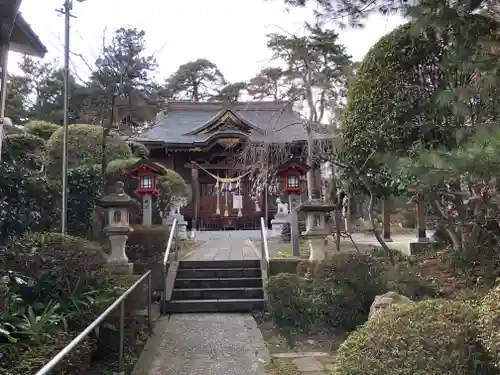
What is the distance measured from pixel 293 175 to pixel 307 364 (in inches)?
228

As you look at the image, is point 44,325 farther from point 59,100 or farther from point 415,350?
point 59,100

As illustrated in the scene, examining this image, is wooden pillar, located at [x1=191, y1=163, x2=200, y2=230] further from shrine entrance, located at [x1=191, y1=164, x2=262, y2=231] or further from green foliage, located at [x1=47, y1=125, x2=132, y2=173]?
green foliage, located at [x1=47, y1=125, x2=132, y2=173]

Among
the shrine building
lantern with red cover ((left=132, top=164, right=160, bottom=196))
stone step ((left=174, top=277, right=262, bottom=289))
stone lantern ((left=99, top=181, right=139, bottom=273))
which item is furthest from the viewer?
the shrine building

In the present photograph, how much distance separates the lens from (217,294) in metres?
7.79

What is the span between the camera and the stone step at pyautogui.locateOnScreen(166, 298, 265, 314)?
24.0ft

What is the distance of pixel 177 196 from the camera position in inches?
544

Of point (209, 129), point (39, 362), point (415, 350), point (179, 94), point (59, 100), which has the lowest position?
point (39, 362)

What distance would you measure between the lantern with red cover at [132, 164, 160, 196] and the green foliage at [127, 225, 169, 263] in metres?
1.67

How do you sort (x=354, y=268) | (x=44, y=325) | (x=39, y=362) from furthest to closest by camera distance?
1. (x=354, y=268)
2. (x=44, y=325)
3. (x=39, y=362)

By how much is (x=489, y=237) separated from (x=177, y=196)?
8893 millimetres

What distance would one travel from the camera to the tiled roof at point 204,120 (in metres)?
19.0

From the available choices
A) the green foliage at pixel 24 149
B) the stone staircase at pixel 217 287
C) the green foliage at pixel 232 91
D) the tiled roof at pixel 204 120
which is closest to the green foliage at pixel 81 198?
the green foliage at pixel 24 149

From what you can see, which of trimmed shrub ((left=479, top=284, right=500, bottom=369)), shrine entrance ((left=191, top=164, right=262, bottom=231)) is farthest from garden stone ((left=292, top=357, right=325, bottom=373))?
shrine entrance ((left=191, top=164, right=262, bottom=231))

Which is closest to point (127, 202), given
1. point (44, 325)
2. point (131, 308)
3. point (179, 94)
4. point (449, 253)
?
point (131, 308)
